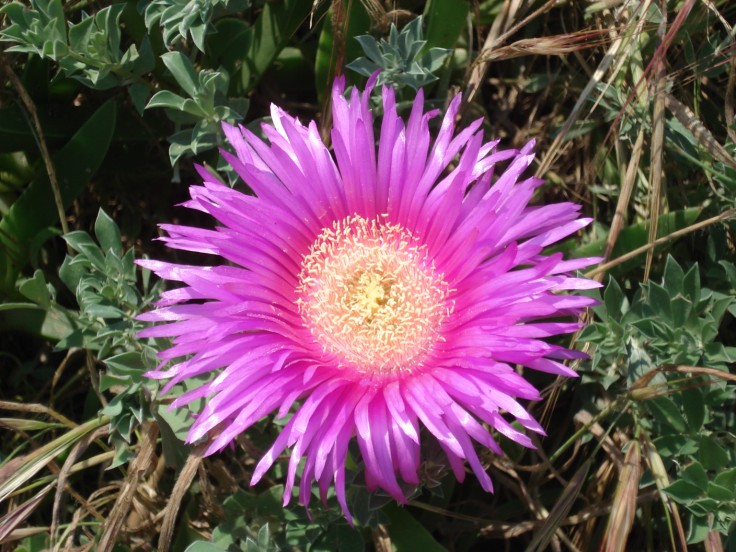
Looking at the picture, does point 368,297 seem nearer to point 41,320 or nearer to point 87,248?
point 87,248

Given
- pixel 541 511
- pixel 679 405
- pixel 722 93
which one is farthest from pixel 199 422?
pixel 722 93

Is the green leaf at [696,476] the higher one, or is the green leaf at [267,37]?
the green leaf at [267,37]

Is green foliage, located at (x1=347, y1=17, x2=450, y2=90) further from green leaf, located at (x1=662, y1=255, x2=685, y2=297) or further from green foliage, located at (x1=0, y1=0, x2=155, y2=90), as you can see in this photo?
green leaf, located at (x1=662, y1=255, x2=685, y2=297)

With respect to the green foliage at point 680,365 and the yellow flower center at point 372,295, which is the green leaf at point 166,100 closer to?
the yellow flower center at point 372,295

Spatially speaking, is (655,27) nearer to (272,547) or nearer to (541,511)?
(541,511)

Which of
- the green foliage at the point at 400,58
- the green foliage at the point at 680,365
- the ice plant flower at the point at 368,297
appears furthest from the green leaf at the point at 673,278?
the green foliage at the point at 400,58

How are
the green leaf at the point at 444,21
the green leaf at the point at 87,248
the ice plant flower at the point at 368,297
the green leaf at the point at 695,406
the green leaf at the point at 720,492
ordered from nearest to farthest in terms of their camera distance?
the ice plant flower at the point at 368,297 < the green leaf at the point at 720,492 < the green leaf at the point at 695,406 < the green leaf at the point at 87,248 < the green leaf at the point at 444,21
